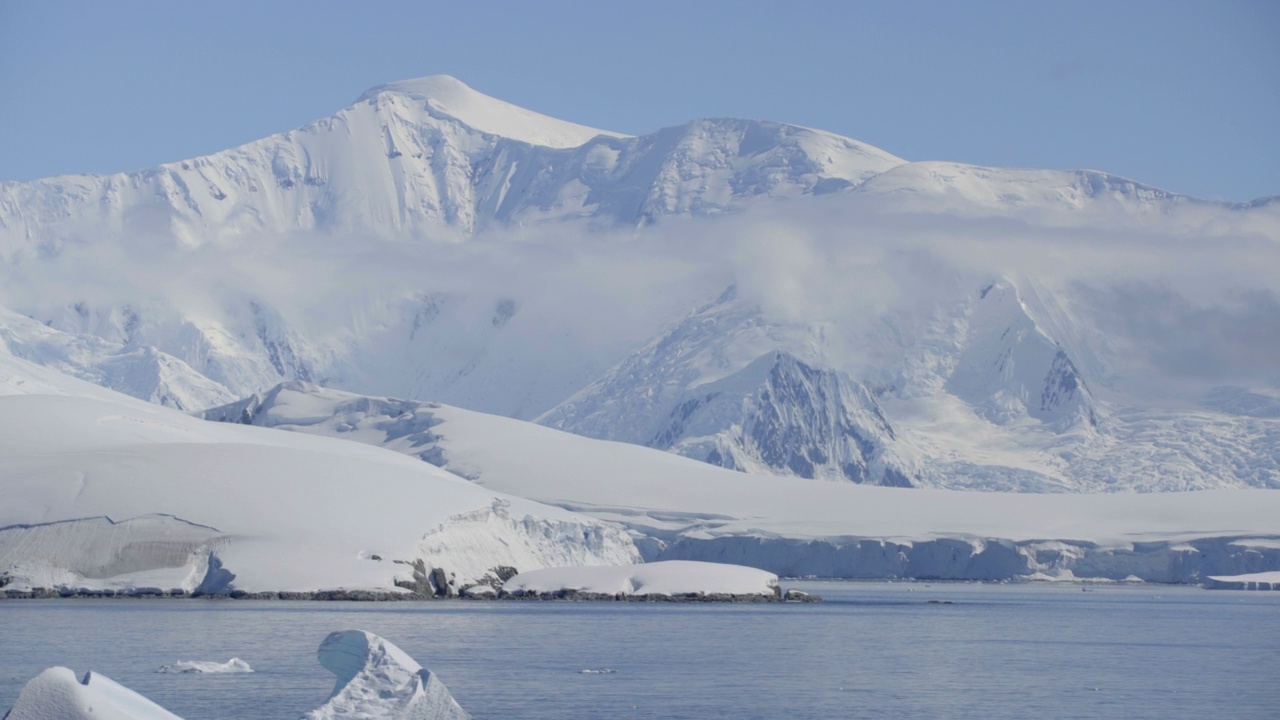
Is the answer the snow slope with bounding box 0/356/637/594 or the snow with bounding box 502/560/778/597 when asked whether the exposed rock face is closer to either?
the snow slope with bounding box 0/356/637/594

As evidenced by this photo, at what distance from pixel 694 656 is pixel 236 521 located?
30083 millimetres

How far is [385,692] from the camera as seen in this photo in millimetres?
34000

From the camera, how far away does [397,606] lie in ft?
242

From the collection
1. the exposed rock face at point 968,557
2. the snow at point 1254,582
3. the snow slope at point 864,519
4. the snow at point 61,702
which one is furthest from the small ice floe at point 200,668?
the snow slope at point 864,519

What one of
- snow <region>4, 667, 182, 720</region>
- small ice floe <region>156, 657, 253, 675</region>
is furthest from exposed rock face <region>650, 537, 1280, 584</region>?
snow <region>4, 667, 182, 720</region>

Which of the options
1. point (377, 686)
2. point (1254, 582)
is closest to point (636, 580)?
point (1254, 582)

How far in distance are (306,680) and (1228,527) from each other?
350ft

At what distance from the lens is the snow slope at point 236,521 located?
247 ft

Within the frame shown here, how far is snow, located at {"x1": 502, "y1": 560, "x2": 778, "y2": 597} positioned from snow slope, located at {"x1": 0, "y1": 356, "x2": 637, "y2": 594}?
251 cm

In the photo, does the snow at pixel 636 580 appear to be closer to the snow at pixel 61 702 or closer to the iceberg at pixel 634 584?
the iceberg at pixel 634 584

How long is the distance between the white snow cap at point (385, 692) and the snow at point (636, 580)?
2038 inches

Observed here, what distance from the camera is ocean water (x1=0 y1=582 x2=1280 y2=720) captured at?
41750 millimetres

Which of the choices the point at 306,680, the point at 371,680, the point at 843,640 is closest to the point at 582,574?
the point at 843,640

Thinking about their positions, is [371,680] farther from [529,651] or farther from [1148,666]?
[1148,666]
